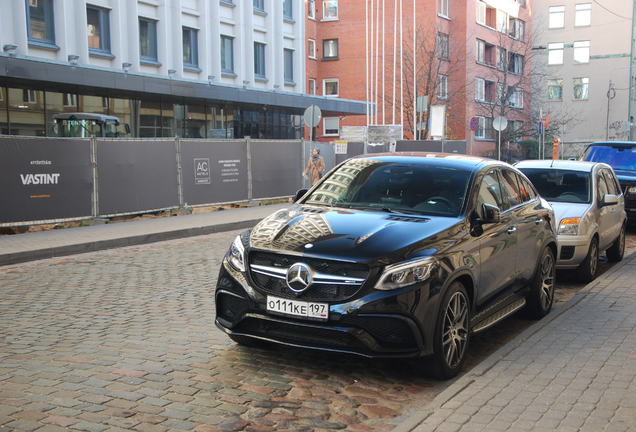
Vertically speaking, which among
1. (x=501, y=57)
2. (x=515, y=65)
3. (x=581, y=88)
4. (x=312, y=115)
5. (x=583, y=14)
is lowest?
(x=312, y=115)

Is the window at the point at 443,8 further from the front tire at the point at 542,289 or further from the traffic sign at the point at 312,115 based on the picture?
the front tire at the point at 542,289

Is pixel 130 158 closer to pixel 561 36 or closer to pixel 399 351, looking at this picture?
pixel 399 351

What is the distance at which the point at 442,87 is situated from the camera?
54344mm

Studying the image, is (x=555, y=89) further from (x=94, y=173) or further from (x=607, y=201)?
(x=607, y=201)

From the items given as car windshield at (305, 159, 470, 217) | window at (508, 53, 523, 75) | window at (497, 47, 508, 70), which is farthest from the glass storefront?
window at (508, 53, 523, 75)

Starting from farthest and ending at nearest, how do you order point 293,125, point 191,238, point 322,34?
1. point 322,34
2. point 293,125
3. point 191,238

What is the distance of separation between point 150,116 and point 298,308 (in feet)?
93.1

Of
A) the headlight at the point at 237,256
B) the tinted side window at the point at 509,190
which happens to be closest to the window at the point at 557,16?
the tinted side window at the point at 509,190

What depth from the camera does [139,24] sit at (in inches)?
1246

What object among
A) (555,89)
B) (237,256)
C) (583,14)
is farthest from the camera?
(555,89)

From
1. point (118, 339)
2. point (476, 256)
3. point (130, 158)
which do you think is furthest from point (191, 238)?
point (476, 256)

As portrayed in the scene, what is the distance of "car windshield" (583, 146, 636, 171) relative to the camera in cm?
1570

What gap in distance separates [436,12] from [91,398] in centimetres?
5183

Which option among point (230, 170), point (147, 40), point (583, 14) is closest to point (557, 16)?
point (583, 14)
